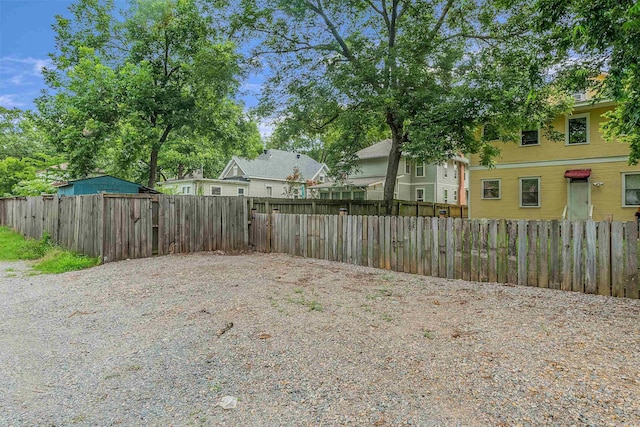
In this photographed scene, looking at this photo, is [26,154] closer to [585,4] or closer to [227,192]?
[227,192]

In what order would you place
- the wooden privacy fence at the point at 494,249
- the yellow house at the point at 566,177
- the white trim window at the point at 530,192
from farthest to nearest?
the white trim window at the point at 530,192
the yellow house at the point at 566,177
the wooden privacy fence at the point at 494,249

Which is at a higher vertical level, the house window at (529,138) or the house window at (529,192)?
the house window at (529,138)

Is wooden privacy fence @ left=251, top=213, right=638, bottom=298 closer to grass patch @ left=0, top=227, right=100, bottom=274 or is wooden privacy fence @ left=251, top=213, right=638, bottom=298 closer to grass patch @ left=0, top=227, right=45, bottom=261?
grass patch @ left=0, top=227, right=100, bottom=274

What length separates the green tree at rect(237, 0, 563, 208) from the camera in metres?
10.3

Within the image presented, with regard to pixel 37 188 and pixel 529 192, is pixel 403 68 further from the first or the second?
pixel 37 188

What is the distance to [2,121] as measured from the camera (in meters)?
30.6

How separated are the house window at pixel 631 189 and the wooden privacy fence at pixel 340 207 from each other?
642cm

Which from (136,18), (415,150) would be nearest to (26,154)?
(136,18)

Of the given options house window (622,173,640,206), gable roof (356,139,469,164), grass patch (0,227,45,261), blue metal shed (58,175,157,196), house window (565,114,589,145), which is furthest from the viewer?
gable roof (356,139,469,164)

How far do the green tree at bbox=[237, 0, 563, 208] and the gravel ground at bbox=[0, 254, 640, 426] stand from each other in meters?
6.85

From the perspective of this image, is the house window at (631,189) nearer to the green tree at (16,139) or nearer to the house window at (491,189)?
the house window at (491,189)

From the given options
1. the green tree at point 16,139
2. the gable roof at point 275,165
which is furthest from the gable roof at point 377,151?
the green tree at point 16,139

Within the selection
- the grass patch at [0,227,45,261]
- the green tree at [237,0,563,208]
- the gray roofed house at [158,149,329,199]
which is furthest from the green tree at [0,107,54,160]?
the green tree at [237,0,563,208]

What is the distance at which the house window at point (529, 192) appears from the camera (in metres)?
14.6
